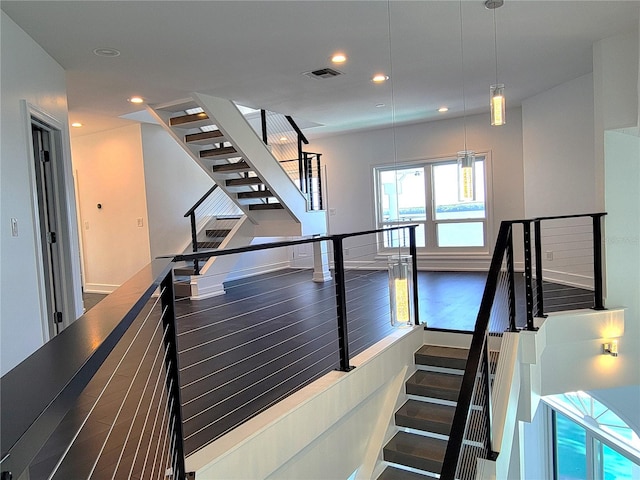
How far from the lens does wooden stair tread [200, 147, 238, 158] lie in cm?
555

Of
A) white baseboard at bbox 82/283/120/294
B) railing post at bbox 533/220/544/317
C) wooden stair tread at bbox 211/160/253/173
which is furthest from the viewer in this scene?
white baseboard at bbox 82/283/120/294

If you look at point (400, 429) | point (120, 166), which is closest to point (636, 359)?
point (400, 429)

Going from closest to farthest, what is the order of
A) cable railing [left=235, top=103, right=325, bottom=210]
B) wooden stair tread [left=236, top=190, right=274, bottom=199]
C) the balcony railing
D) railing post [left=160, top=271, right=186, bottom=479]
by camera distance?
the balcony railing, railing post [left=160, top=271, right=186, bottom=479], wooden stair tread [left=236, top=190, right=274, bottom=199], cable railing [left=235, top=103, right=325, bottom=210]

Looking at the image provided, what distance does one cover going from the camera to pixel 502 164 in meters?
7.23

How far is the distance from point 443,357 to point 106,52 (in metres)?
3.84

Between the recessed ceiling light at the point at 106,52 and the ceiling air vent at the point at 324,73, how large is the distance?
1770mm

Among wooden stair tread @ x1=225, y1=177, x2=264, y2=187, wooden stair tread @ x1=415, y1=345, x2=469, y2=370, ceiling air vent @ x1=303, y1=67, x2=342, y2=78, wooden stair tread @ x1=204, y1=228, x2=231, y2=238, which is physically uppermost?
ceiling air vent @ x1=303, y1=67, x2=342, y2=78

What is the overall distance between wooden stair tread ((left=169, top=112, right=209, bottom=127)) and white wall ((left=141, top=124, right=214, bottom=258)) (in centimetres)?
136

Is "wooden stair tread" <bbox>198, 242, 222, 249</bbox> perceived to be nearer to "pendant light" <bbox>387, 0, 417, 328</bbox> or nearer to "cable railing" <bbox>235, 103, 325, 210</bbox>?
"cable railing" <bbox>235, 103, 325, 210</bbox>

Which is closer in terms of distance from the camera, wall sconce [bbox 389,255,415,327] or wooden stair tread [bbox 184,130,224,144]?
wall sconce [bbox 389,255,415,327]

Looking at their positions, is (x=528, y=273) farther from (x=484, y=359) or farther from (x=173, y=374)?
(x=173, y=374)

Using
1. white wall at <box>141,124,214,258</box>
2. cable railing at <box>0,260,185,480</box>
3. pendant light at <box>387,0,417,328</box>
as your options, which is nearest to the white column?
white wall at <box>141,124,214,258</box>

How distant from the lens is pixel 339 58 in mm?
4168

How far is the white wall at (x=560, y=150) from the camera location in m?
5.36
